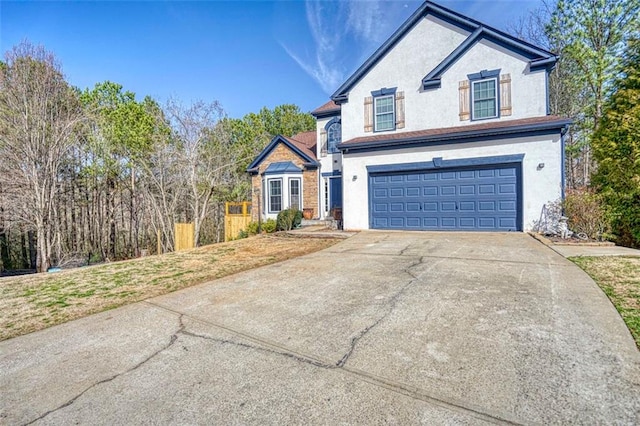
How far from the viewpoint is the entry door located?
17.5 m

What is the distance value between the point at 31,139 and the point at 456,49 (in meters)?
16.2

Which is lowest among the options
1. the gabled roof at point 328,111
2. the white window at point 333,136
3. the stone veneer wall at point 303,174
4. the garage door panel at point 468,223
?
the garage door panel at point 468,223

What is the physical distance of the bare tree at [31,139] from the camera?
11.9 metres

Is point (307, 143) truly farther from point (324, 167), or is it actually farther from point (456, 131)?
point (456, 131)

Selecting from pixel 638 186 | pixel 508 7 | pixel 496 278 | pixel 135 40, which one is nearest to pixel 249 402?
pixel 496 278

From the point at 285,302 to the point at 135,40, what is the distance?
14.3m

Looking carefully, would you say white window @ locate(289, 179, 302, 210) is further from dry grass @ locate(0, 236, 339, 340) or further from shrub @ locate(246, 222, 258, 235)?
dry grass @ locate(0, 236, 339, 340)

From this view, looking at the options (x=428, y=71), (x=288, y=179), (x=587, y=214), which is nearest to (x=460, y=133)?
(x=428, y=71)

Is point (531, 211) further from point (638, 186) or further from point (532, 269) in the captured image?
point (532, 269)

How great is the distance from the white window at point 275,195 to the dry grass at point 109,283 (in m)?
8.34

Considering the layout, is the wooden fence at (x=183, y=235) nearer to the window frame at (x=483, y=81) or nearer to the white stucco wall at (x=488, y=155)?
the white stucco wall at (x=488, y=155)

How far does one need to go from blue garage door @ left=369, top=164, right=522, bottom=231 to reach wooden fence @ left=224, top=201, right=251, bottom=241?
689 centimetres

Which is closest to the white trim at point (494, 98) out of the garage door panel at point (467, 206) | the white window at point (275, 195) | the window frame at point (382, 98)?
the window frame at point (382, 98)

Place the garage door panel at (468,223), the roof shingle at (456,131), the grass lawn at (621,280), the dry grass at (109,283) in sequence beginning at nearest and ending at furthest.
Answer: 1. the grass lawn at (621,280)
2. the dry grass at (109,283)
3. the roof shingle at (456,131)
4. the garage door panel at (468,223)
